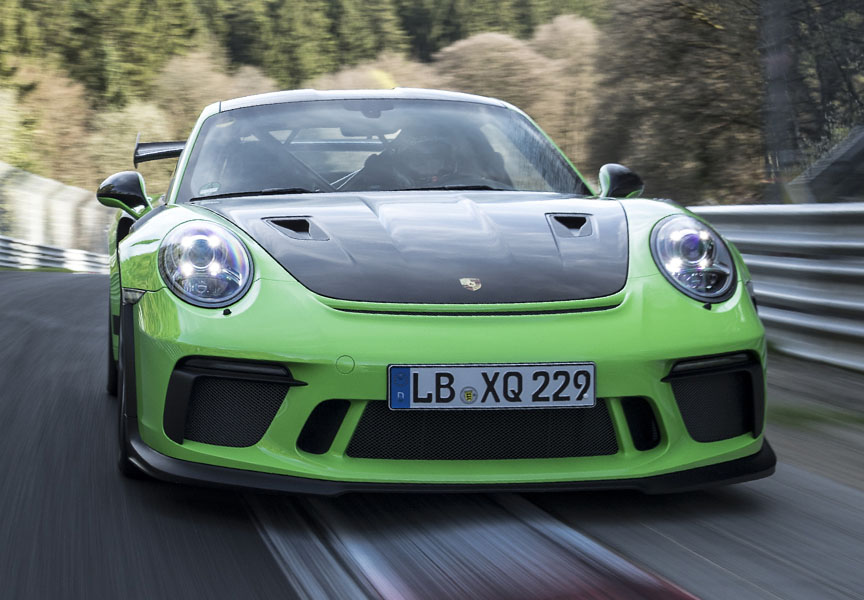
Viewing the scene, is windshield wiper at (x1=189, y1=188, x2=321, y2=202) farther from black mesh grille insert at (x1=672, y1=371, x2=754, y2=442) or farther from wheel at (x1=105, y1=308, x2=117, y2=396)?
black mesh grille insert at (x1=672, y1=371, x2=754, y2=442)

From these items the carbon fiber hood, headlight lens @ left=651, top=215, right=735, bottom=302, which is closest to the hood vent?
the carbon fiber hood

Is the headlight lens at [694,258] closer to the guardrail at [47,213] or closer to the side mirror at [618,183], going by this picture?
the side mirror at [618,183]

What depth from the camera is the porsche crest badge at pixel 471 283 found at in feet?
9.89

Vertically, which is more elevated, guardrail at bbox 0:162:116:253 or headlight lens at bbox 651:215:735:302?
headlight lens at bbox 651:215:735:302

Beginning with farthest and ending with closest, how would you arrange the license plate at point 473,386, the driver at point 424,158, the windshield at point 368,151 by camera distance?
the driver at point 424,158, the windshield at point 368,151, the license plate at point 473,386

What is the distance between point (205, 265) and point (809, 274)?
3.77 metres

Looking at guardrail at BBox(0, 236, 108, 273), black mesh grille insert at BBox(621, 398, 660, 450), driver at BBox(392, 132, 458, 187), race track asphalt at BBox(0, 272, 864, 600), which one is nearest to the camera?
race track asphalt at BBox(0, 272, 864, 600)

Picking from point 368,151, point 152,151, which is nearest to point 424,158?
point 368,151

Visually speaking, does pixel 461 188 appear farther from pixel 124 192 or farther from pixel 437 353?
pixel 437 353

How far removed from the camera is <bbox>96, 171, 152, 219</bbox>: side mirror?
4.14 m

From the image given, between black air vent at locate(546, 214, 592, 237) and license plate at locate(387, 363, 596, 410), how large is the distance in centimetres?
67

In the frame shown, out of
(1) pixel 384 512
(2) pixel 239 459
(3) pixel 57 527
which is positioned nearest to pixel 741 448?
(1) pixel 384 512

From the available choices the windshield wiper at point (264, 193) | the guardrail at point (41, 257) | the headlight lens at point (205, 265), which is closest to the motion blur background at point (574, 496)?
the headlight lens at point (205, 265)

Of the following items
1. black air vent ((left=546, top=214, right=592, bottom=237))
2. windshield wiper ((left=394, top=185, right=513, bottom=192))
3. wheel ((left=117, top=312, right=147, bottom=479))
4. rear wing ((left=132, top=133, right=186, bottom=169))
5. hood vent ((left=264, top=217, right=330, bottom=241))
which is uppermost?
black air vent ((left=546, top=214, right=592, bottom=237))
